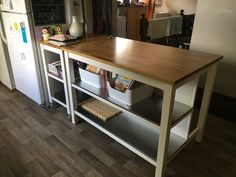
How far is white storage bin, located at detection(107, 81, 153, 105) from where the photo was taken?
157cm

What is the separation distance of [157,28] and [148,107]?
2.93 meters

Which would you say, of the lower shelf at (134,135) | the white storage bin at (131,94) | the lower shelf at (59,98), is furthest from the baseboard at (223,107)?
the lower shelf at (59,98)

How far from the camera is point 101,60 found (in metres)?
1.46

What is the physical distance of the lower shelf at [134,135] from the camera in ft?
4.98

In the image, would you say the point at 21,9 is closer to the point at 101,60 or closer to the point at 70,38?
the point at 70,38

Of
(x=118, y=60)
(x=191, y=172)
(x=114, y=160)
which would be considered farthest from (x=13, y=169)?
(x=191, y=172)

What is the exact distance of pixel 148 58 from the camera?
1.45 meters

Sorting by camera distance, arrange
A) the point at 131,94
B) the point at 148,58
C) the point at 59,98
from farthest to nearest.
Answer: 1. the point at 59,98
2. the point at 131,94
3. the point at 148,58

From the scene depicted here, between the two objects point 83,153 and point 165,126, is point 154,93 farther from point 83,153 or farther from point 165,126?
point 83,153

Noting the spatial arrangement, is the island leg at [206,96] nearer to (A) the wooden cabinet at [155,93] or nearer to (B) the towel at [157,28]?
(A) the wooden cabinet at [155,93]

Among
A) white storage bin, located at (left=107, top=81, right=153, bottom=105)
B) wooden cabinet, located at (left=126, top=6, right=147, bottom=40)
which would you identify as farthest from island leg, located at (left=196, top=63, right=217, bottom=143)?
wooden cabinet, located at (left=126, top=6, right=147, bottom=40)

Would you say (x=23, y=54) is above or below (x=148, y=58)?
below

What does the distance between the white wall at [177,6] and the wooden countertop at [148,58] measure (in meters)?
4.63

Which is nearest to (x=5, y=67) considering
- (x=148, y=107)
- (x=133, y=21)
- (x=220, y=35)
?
(x=148, y=107)
